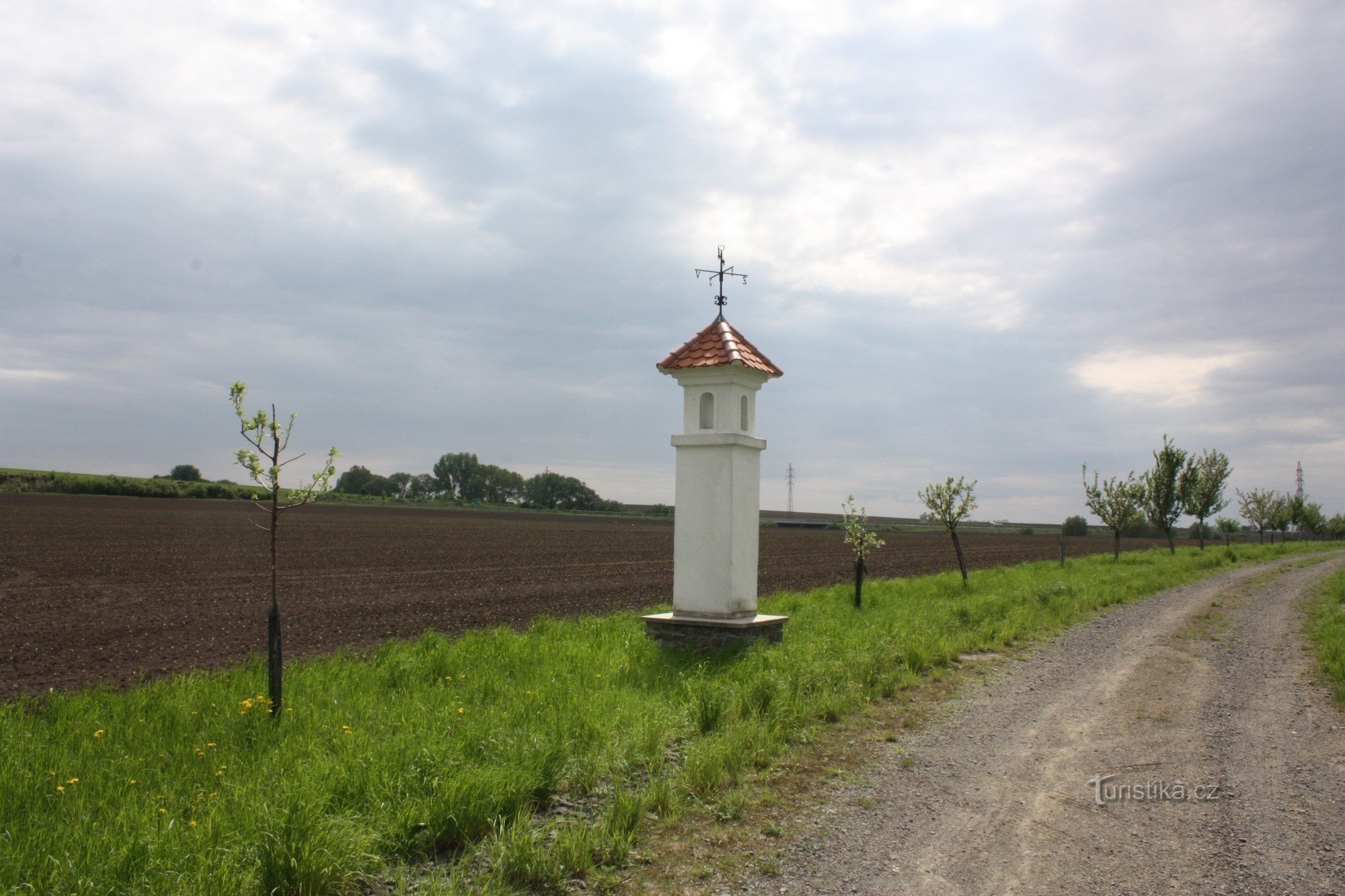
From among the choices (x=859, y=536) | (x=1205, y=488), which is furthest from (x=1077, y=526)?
(x=859, y=536)

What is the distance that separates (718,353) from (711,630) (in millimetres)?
3497

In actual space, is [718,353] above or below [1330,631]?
above

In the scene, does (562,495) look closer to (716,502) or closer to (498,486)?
(498,486)

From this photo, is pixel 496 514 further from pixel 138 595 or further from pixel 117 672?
pixel 117 672

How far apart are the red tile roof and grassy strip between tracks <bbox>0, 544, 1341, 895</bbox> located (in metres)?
3.54

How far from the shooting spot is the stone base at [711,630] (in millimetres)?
9875

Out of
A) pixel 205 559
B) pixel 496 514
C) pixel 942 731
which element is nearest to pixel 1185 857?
pixel 942 731

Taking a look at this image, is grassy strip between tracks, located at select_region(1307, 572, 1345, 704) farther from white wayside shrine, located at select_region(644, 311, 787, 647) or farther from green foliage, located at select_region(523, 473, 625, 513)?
green foliage, located at select_region(523, 473, 625, 513)

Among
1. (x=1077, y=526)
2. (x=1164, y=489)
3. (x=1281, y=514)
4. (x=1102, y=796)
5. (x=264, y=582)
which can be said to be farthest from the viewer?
(x=1077, y=526)

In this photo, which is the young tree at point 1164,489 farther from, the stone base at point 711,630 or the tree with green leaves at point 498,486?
the tree with green leaves at point 498,486

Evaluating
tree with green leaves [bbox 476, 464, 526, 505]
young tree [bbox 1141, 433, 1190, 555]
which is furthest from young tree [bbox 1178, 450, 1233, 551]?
tree with green leaves [bbox 476, 464, 526, 505]

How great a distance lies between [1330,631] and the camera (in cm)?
1186

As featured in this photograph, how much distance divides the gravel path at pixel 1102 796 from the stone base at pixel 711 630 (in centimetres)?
254

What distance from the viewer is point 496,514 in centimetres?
9356
